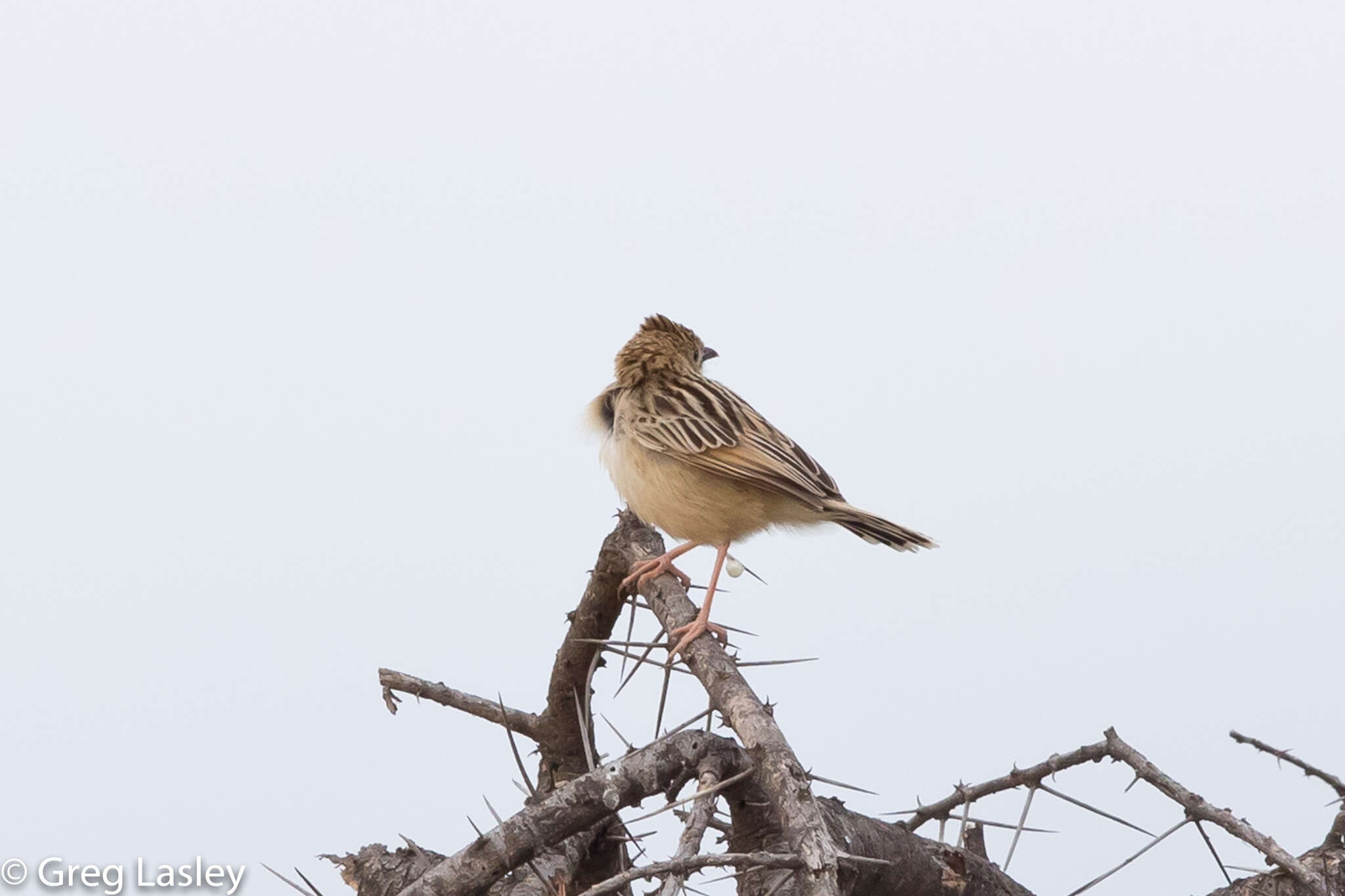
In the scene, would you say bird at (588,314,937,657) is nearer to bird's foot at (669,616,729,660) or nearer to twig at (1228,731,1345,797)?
bird's foot at (669,616,729,660)

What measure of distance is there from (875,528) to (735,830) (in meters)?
1.45

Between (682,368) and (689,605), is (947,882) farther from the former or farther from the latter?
(682,368)

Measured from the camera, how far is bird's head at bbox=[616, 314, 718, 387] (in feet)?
20.2

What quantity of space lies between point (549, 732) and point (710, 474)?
4.67 feet

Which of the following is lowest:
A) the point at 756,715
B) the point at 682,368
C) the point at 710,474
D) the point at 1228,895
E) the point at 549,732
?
the point at 1228,895

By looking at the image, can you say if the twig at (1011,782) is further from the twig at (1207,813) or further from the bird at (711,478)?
the bird at (711,478)

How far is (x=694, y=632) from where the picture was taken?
16.6 ft

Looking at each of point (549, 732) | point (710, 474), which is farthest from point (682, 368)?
point (549, 732)

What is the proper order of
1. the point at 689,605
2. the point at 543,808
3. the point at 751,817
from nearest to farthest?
the point at 543,808
the point at 751,817
the point at 689,605

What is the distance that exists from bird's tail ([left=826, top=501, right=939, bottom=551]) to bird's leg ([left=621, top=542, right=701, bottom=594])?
1.94 ft

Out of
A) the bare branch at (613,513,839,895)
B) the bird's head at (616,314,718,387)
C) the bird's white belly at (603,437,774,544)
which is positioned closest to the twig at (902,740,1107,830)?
the bare branch at (613,513,839,895)

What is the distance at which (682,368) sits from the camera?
20.6 feet

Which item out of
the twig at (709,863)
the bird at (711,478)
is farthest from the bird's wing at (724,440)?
the twig at (709,863)

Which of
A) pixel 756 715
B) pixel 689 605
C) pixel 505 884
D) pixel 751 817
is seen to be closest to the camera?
pixel 756 715
